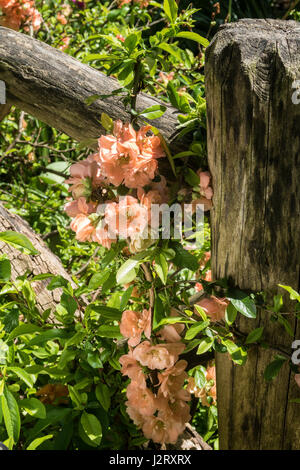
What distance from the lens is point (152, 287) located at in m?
1.11

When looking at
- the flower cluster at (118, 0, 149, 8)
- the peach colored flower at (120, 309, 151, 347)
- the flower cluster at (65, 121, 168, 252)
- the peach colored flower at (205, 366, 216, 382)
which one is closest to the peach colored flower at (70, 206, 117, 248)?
the flower cluster at (65, 121, 168, 252)

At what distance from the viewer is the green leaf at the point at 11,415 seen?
0.94 meters

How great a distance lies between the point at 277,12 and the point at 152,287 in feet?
10.3

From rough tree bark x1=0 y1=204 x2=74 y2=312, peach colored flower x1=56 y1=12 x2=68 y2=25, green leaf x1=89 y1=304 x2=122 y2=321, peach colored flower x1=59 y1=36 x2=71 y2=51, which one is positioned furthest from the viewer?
peach colored flower x1=56 y1=12 x2=68 y2=25

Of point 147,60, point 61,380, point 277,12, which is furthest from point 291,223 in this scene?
point 277,12

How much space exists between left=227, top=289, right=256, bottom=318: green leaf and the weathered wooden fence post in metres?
0.04

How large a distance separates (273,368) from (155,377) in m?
0.30

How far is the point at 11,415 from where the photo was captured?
96cm

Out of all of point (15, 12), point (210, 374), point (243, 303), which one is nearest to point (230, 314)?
point (243, 303)

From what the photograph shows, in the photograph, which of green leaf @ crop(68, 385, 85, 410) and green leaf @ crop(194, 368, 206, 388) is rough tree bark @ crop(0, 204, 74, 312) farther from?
green leaf @ crop(194, 368, 206, 388)

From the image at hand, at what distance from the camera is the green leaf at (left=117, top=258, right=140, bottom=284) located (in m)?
0.98
